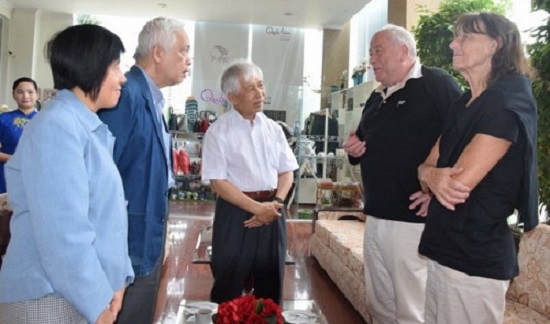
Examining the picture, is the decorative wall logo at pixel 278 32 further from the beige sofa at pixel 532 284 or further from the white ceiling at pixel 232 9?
the beige sofa at pixel 532 284

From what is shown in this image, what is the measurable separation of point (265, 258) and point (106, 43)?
134 cm

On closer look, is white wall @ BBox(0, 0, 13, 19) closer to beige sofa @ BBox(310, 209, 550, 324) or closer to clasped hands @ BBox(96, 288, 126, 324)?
beige sofa @ BBox(310, 209, 550, 324)

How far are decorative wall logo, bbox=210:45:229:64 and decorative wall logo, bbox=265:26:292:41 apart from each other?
37.3 inches

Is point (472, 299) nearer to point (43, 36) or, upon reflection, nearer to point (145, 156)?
point (145, 156)

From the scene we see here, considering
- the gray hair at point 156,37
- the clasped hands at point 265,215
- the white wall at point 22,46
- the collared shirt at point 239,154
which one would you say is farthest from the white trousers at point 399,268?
the white wall at point 22,46

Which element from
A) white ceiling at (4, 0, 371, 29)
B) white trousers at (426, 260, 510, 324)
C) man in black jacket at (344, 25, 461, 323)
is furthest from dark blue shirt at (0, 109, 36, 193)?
white ceiling at (4, 0, 371, 29)

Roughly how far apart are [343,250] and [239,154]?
1651 millimetres

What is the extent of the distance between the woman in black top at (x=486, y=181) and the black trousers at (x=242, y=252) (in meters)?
0.92

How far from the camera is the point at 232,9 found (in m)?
8.59

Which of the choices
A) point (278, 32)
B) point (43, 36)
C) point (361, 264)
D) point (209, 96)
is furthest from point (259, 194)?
point (43, 36)

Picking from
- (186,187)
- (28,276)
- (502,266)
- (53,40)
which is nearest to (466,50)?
(502,266)

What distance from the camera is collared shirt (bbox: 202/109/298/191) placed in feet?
7.41

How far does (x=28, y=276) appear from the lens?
113 cm

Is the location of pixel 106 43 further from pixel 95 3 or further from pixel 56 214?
pixel 95 3
